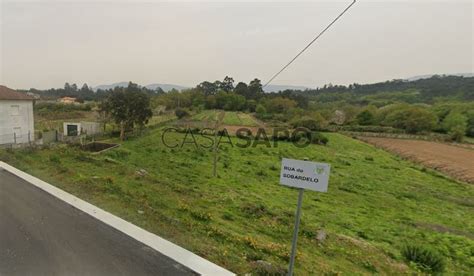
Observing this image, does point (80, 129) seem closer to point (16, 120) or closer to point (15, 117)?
point (16, 120)

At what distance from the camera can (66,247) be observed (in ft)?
14.5

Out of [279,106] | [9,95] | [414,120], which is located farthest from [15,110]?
[414,120]

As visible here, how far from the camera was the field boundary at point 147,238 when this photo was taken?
3928 millimetres

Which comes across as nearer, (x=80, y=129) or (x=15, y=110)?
(x=15, y=110)

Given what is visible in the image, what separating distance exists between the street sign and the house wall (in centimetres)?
2567

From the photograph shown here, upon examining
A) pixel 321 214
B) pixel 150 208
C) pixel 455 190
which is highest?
pixel 150 208

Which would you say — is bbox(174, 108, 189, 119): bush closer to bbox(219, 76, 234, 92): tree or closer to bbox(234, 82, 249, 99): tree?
bbox(219, 76, 234, 92): tree

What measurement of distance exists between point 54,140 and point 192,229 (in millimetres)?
24462

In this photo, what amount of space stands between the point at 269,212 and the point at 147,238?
4512mm

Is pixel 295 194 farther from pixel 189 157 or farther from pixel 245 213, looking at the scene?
pixel 189 157

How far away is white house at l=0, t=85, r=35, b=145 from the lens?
854 inches

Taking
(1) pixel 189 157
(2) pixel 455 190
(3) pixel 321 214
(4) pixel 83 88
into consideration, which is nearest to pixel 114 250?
(3) pixel 321 214

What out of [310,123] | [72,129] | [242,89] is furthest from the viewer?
[310,123]

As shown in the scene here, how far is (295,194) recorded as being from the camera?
12.6m
